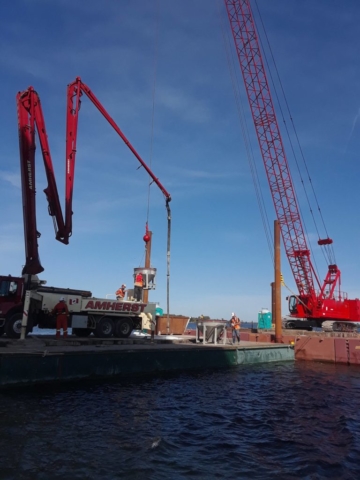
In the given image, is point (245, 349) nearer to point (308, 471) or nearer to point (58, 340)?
point (58, 340)

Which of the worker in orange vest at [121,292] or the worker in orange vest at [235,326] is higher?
the worker in orange vest at [121,292]

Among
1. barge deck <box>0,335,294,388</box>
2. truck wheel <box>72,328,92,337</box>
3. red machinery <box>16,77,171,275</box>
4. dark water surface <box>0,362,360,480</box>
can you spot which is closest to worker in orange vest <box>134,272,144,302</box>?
barge deck <box>0,335,294,388</box>

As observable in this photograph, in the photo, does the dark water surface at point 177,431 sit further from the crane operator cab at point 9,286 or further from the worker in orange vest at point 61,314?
the crane operator cab at point 9,286

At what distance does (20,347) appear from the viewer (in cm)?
1459

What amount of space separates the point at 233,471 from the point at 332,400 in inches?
341

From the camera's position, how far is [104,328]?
63.6ft

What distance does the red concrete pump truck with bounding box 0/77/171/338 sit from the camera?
55.5 feet

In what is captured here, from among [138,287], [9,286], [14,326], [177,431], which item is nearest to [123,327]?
[138,287]

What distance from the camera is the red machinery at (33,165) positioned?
17719 mm

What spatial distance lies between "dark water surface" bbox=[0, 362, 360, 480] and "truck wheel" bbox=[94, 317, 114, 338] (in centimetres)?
374

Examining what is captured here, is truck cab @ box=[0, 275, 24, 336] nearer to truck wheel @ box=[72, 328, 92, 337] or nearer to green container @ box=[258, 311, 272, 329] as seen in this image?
Result: truck wheel @ box=[72, 328, 92, 337]

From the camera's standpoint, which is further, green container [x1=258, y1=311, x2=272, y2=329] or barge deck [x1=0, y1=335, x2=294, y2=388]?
green container [x1=258, y1=311, x2=272, y2=329]

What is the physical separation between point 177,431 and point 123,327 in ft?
34.6

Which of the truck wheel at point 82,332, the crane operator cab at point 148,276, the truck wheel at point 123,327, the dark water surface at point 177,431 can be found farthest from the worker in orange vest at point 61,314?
the crane operator cab at point 148,276
